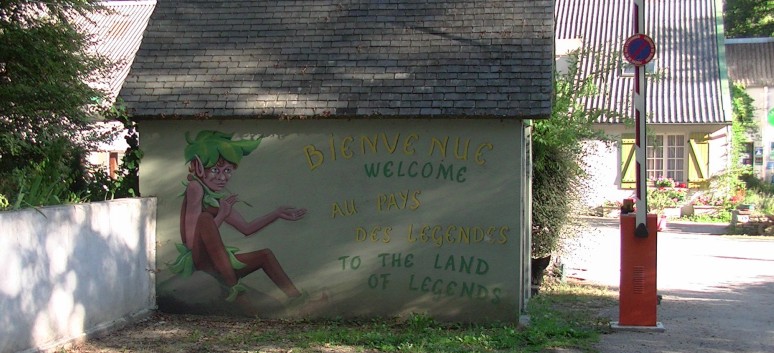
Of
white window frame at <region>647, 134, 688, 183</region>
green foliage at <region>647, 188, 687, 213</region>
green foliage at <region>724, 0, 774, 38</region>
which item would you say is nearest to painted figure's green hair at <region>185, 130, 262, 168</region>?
green foliage at <region>647, 188, 687, 213</region>

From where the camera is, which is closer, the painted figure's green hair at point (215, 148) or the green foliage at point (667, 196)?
the painted figure's green hair at point (215, 148)

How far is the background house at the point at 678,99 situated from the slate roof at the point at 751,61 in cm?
646

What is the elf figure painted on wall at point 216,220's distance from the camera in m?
9.59

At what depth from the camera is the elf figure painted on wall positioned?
9586mm

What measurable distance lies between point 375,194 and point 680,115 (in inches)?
771

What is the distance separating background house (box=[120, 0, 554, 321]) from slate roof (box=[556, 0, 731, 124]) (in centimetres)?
1675

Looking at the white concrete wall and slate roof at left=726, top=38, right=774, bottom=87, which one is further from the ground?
slate roof at left=726, top=38, right=774, bottom=87

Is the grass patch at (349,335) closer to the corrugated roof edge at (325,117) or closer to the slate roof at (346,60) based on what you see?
the corrugated roof edge at (325,117)

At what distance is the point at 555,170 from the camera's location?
1202 cm

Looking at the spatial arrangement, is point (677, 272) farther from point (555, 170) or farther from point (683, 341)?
point (683, 341)

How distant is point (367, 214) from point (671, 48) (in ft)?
72.5

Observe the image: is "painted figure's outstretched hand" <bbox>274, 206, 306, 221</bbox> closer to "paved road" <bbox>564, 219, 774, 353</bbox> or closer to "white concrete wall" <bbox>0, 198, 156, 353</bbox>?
"white concrete wall" <bbox>0, 198, 156, 353</bbox>

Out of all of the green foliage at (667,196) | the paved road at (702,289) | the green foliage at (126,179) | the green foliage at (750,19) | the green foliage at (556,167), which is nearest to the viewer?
the paved road at (702,289)

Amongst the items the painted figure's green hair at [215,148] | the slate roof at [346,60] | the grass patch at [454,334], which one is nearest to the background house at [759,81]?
the grass patch at [454,334]
